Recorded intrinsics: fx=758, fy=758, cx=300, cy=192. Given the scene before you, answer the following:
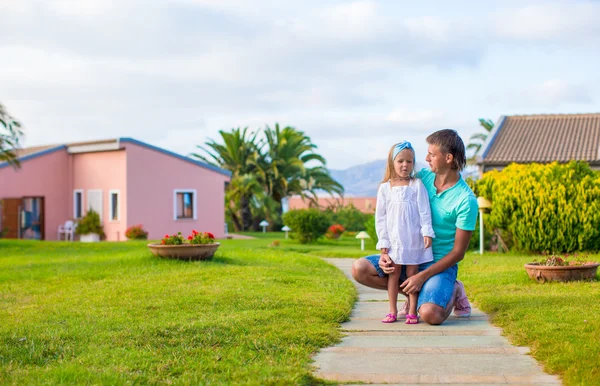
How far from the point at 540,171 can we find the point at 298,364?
13.2m

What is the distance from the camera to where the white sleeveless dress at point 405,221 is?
251 inches

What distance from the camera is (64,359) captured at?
5.08 metres

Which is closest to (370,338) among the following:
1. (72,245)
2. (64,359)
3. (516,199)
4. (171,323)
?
(171,323)

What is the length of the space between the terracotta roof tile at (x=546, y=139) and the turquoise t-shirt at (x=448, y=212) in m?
17.7

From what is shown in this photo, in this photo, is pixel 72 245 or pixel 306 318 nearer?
pixel 306 318

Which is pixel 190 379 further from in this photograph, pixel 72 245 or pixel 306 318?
pixel 72 245

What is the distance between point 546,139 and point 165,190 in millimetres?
14548

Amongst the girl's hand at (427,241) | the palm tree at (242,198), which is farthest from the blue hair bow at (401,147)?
the palm tree at (242,198)

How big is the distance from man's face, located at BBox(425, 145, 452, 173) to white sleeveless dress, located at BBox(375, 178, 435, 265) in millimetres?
245

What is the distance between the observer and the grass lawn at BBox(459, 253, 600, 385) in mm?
4770

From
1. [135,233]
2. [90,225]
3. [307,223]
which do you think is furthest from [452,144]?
[90,225]

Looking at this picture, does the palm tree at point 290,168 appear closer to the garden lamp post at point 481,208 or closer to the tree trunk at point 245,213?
the tree trunk at point 245,213

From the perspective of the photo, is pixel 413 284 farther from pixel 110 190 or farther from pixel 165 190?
pixel 165 190

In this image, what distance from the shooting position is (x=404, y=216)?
6371 millimetres
